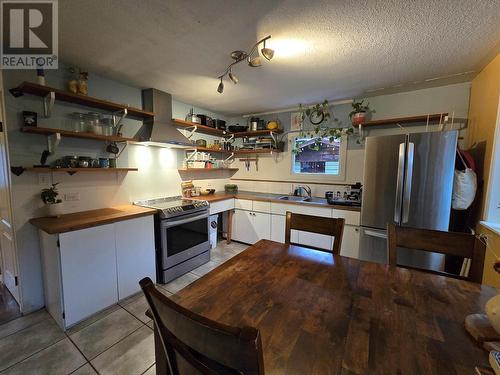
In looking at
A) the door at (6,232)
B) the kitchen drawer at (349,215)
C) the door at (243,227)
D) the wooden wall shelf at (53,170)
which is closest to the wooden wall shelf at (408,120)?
the kitchen drawer at (349,215)

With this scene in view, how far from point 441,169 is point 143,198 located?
11.0 ft

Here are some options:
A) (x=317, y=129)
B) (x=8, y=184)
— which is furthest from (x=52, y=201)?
(x=317, y=129)

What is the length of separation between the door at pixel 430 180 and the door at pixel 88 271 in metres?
2.90

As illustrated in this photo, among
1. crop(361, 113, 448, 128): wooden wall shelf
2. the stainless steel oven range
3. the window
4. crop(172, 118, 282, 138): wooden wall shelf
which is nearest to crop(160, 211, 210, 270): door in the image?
the stainless steel oven range

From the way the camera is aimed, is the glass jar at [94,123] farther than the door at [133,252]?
Yes

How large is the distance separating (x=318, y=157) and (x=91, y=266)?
3189 millimetres

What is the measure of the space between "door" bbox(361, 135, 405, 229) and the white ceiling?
0.74 metres

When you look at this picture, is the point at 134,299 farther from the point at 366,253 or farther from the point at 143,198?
the point at 366,253

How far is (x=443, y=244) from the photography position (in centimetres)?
122

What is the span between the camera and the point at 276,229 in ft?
10.6

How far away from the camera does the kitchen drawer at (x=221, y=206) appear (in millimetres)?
3191

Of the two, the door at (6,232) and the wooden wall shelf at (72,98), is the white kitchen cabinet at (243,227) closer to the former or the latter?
the wooden wall shelf at (72,98)

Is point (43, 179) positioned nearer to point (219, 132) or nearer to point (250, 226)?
point (219, 132)

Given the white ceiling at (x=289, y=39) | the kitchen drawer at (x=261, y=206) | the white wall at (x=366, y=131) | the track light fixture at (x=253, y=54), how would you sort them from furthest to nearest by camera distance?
the kitchen drawer at (x=261, y=206)
the white wall at (x=366, y=131)
the track light fixture at (x=253, y=54)
the white ceiling at (x=289, y=39)
